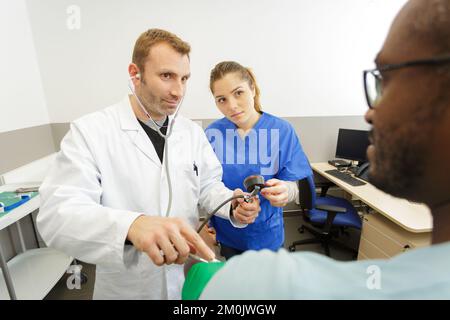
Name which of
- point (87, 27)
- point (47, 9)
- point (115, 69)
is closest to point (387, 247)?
point (115, 69)

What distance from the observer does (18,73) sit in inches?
70.9

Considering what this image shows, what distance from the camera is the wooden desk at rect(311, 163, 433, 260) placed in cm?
141

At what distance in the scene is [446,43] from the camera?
0.32m

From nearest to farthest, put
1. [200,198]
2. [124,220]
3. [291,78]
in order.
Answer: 1. [124,220]
2. [200,198]
3. [291,78]

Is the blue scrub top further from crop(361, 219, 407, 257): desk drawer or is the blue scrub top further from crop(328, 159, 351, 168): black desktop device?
crop(328, 159, 351, 168): black desktop device

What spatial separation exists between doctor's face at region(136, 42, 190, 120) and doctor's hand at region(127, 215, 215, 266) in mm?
505

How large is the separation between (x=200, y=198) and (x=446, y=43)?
926 millimetres

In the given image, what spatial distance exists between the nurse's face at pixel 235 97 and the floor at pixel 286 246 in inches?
61.7

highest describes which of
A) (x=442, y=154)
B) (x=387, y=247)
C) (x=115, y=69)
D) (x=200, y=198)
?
(x=115, y=69)

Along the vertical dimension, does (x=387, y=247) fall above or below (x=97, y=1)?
below

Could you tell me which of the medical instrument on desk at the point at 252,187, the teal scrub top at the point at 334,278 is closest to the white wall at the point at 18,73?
the medical instrument on desk at the point at 252,187

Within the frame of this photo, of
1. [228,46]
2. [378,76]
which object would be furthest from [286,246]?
[378,76]

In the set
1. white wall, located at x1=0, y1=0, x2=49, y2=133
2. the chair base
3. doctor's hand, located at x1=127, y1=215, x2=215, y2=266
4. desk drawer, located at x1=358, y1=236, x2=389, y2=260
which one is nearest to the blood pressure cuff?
doctor's hand, located at x1=127, y1=215, x2=215, y2=266
